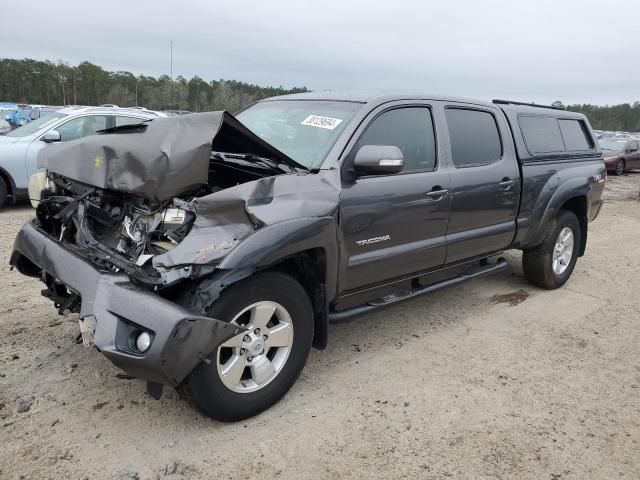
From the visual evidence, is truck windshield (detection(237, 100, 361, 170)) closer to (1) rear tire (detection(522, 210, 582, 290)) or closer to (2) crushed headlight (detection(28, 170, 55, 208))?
(2) crushed headlight (detection(28, 170, 55, 208))

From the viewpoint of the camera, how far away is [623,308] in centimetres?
514

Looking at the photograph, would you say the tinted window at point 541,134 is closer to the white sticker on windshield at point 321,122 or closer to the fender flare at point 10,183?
the white sticker on windshield at point 321,122

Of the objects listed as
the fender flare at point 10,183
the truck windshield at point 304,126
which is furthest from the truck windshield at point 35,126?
the truck windshield at point 304,126

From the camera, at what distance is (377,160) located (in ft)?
10.6

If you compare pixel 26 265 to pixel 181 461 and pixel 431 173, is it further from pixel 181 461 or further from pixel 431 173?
pixel 431 173

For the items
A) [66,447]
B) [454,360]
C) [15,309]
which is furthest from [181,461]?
[15,309]

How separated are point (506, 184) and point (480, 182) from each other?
42 centimetres

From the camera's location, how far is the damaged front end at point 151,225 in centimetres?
251

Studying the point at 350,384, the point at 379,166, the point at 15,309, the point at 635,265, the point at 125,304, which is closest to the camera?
the point at 125,304

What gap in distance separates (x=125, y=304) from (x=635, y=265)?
6.54 m

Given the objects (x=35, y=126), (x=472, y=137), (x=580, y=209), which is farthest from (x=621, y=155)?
(x=35, y=126)

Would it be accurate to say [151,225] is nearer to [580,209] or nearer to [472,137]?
[472,137]

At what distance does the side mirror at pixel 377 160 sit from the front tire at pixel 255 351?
0.83m

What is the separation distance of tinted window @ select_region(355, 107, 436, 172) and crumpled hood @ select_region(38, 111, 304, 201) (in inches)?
28.6
